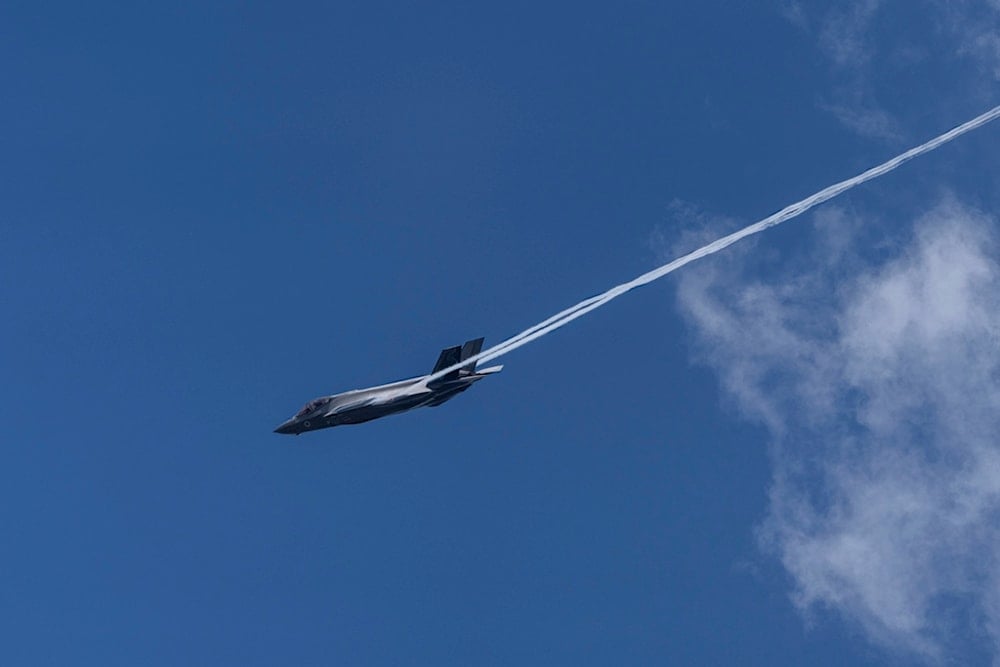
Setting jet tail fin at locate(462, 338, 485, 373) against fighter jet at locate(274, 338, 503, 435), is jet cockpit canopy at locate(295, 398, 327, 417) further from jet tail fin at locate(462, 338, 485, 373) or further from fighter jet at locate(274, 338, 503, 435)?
jet tail fin at locate(462, 338, 485, 373)

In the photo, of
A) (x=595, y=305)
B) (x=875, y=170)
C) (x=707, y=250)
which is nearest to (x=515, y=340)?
(x=595, y=305)

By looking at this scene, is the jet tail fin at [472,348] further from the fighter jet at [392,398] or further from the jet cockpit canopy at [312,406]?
the jet cockpit canopy at [312,406]

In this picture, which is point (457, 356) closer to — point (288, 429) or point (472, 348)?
point (472, 348)

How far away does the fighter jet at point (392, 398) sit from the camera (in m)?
102

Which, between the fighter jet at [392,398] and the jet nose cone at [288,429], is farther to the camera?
the jet nose cone at [288,429]

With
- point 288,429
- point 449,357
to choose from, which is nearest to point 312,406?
point 288,429

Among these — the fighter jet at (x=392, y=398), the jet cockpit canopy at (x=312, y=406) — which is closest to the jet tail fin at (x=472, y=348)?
the fighter jet at (x=392, y=398)

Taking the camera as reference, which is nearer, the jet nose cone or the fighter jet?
the fighter jet

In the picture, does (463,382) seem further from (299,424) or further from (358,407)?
(299,424)

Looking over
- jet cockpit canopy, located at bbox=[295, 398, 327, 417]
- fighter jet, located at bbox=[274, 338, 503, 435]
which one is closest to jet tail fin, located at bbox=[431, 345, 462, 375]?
fighter jet, located at bbox=[274, 338, 503, 435]

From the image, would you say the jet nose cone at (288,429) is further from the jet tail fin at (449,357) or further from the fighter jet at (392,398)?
the jet tail fin at (449,357)

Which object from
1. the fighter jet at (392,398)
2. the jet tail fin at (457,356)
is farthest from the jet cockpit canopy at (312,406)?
the jet tail fin at (457,356)

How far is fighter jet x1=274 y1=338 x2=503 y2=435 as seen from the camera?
4023 inches

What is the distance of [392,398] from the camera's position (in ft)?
341
